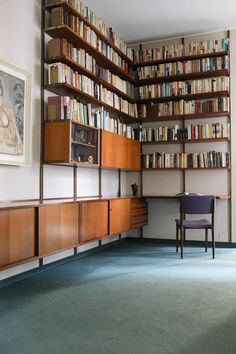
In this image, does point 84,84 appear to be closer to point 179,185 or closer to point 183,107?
point 183,107

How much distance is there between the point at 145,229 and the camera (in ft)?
21.2

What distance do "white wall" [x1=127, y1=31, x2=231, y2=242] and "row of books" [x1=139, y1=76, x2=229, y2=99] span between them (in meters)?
0.27

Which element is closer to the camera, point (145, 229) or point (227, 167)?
point (227, 167)

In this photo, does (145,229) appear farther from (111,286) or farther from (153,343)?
(153,343)

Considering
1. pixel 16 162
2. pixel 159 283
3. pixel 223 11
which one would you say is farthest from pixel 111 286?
pixel 223 11

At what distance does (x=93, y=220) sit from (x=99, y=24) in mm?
2812

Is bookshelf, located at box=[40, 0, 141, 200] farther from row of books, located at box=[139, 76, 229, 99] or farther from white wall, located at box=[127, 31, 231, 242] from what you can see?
white wall, located at box=[127, 31, 231, 242]

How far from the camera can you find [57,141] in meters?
4.05

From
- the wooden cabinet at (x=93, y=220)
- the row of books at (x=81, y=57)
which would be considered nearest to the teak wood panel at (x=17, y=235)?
the wooden cabinet at (x=93, y=220)

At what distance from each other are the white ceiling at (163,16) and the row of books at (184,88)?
0.90 meters

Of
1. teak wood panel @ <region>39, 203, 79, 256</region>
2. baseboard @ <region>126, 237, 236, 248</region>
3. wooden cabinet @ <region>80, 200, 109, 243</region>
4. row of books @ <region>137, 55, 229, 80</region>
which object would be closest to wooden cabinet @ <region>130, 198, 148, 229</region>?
baseboard @ <region>126, 237, 236, 248</region>

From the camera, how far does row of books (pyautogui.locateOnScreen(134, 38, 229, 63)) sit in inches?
231

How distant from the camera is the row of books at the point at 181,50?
5.86 metres

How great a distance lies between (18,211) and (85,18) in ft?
9.19
